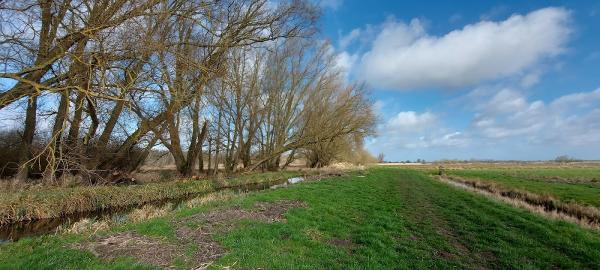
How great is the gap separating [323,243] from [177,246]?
2948 millimetres

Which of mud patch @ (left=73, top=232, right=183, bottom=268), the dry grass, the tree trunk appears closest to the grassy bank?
the tree trunk

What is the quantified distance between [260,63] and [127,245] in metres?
30.0

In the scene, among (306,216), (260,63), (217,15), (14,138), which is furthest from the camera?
(260,63)

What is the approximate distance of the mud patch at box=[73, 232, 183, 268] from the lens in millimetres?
6520

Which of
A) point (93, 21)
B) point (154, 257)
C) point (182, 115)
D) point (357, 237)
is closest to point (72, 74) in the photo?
point (93, 21)

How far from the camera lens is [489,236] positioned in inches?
361

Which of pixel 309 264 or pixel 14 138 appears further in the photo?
pixel 14 138

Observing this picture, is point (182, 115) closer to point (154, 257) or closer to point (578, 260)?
point (154, 257)

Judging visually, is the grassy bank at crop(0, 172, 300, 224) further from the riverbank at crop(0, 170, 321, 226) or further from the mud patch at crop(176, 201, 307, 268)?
the mud patch at crop(176, 201, 307, 268)

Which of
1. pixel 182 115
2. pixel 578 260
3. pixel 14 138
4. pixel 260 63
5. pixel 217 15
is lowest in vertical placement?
pixel 578 260

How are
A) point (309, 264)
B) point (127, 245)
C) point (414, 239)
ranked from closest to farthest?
point (309, 264), point (127, 245), point (414, 239)

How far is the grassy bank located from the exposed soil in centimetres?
619

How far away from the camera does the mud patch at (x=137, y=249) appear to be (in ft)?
21.4

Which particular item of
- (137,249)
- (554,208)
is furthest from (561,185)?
(137,249)
